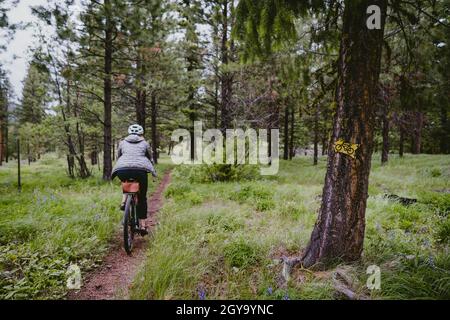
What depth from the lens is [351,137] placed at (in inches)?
129

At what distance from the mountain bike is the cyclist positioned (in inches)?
3.6

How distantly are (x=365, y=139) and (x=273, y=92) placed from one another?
13.6 m

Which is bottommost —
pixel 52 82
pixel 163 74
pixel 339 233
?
pixel 339 233

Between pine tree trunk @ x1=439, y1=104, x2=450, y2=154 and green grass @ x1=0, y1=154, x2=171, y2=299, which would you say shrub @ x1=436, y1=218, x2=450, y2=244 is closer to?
green grass @ x1=0, y1=154, x2=171, y2=299

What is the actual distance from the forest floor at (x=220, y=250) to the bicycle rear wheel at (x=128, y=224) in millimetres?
334

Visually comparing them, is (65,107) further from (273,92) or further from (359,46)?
(359,46)

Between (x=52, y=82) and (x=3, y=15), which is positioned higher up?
(x=3, y=15)

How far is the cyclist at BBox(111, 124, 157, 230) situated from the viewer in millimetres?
4793

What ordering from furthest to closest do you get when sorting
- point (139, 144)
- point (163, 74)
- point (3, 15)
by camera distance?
point (163, 74)
point (3, 15)
point (139, 144)

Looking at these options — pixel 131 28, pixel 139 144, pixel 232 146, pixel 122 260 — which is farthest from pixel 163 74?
pixel 122 260

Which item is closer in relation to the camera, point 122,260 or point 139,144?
→ point 122,260

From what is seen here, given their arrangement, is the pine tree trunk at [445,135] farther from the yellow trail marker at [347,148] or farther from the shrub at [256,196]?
the yellow trail marker at [347,148]

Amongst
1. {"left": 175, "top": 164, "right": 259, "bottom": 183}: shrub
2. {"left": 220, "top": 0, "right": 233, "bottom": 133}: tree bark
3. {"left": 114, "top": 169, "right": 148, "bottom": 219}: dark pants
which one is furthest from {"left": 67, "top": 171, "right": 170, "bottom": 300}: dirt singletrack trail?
{"left": 220, "top": 0, "right": 233, "bottom": 133}: tree bark

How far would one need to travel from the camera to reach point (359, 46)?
Answer: 10.4 feet
